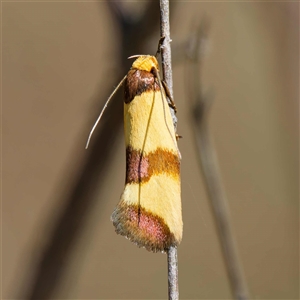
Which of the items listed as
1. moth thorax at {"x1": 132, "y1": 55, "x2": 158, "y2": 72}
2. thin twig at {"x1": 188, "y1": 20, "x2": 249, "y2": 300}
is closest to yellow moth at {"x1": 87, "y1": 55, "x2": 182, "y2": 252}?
moth thorax at {"x1": 132, "y1": 55, "x2": 158, "y2": 72}

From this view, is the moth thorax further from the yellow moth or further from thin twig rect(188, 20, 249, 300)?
thin twig rect(188, 20, 249, 300)

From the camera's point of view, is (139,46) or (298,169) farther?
(298,169)

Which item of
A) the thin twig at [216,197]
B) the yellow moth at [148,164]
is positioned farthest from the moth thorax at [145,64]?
the thin twig at [216,197]

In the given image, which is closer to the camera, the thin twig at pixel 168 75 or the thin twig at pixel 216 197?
the thin twig at pixel 168 75

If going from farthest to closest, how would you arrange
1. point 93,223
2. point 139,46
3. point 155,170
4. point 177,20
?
point 93,223, point 177,20, point 139,46, point 155,170

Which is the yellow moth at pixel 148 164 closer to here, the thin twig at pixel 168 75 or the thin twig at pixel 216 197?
the thin twig at pixel 168 75

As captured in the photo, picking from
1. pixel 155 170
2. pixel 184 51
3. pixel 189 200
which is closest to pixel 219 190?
pixel 189 200

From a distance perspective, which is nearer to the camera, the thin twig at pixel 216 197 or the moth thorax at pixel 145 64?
the moth thorax at pixel 145 64

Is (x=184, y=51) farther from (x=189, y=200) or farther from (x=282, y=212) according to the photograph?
(x=282, y=212)

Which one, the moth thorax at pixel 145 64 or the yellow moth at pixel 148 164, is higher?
the moth thorax at pixel 145 64
